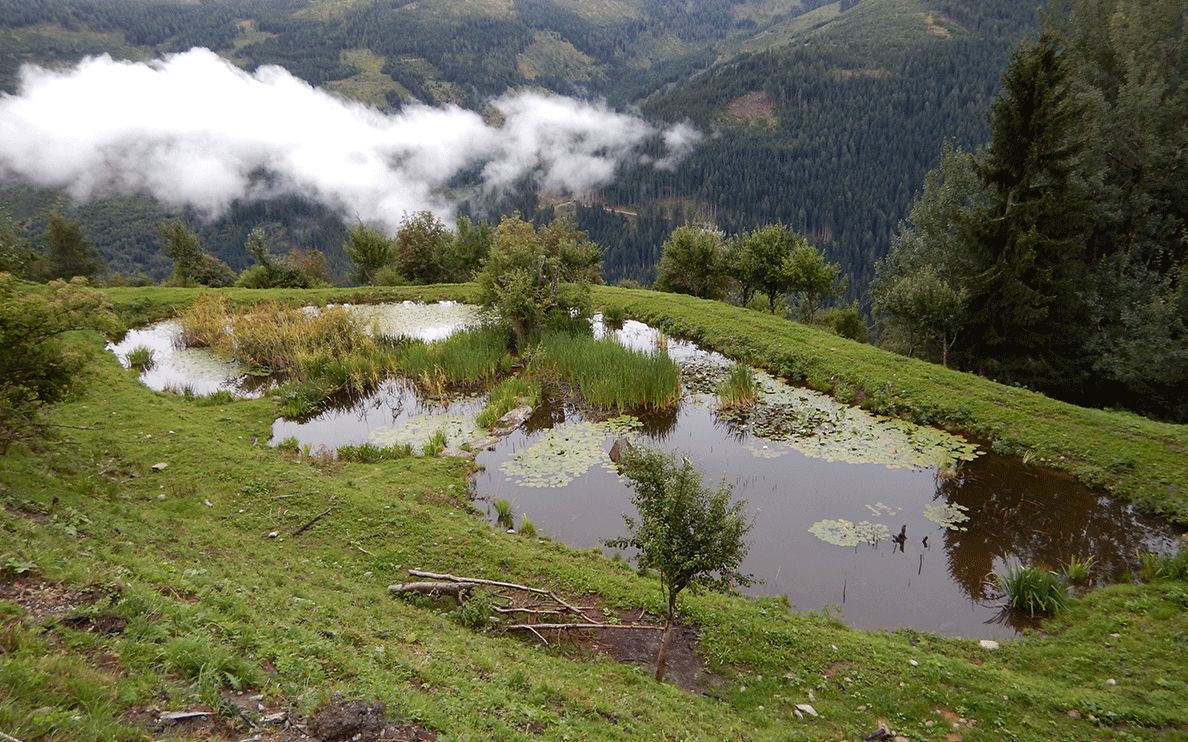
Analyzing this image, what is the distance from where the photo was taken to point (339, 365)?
Answer: 22.0 m

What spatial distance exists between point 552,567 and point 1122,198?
28.8 metres

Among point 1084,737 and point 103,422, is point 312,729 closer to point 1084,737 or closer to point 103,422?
point 1084,737

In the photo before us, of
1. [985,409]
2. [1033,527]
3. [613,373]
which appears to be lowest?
[1033,527]

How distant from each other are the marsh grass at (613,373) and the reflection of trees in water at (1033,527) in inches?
354

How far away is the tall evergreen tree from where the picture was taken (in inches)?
831

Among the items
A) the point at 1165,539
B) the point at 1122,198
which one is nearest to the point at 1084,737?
the point at 1165,539

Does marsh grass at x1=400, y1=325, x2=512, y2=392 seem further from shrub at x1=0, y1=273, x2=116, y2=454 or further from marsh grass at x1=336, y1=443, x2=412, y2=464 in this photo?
shrub at x1=0, y1=273, x2=116, y2=454

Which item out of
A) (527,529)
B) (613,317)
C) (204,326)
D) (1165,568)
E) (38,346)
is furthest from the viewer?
(613,317)

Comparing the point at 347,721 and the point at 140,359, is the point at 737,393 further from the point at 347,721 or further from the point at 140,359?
the point at 140,359

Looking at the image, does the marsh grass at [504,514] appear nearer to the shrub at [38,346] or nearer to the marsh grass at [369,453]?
the marsh grass at [369,453]

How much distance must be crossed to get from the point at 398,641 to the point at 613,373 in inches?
551

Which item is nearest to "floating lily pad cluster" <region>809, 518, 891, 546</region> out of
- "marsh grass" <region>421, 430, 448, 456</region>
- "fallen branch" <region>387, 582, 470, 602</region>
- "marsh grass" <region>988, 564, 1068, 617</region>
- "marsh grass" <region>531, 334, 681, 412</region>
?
"marsh grass" <region>988, 564, 1068, 617</region>

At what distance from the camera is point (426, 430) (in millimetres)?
18641

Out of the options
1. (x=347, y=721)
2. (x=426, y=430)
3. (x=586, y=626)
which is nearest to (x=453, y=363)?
(x=426, y=430)
